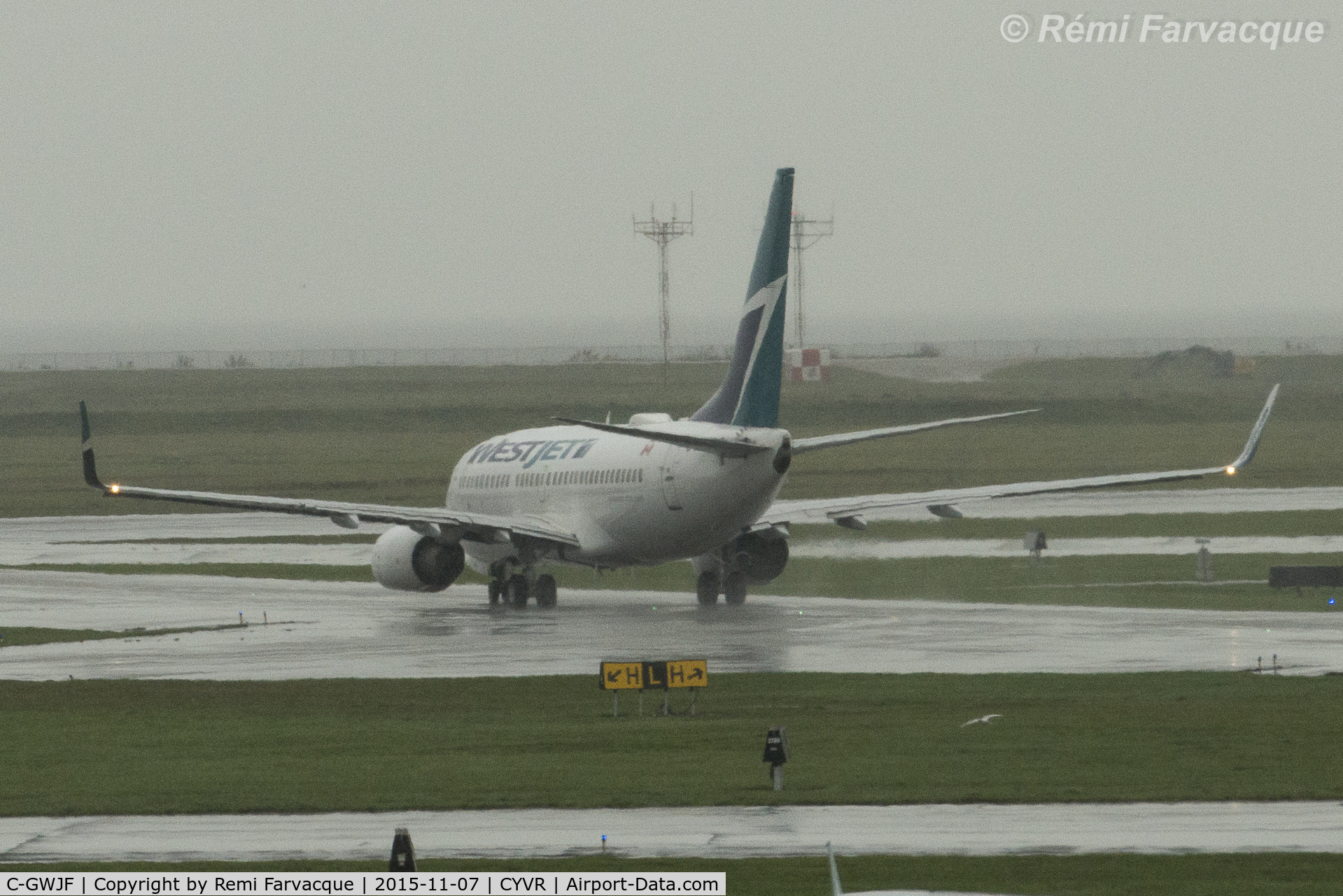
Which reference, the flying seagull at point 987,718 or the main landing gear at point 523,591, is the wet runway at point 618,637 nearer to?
the main landing gear at point 523,591

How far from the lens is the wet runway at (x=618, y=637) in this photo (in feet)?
120

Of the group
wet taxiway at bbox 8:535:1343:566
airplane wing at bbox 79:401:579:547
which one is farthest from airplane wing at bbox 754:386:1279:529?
wet taxiway at bbox 8:535:1343:566

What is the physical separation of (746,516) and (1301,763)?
24741mm

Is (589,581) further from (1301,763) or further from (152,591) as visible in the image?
(1301,763)

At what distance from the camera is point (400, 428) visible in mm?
147625

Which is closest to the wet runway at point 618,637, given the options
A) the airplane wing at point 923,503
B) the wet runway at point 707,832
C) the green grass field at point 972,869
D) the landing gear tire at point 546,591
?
the landing gear tire at point 546,591

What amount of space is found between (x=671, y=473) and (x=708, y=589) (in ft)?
13.0

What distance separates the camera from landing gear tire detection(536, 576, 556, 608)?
52.4 metres

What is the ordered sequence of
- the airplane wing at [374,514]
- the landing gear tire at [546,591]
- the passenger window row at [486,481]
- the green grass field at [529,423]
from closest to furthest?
the airplane wing at [374,514]
the landing gear tire at [546,591]
the passenger window row at [486,481]
the green grass field at [529,423]

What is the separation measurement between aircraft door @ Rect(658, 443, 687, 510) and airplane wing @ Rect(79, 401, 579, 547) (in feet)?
13.3

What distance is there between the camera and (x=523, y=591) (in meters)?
52.5

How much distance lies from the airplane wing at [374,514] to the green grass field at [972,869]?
28903 mm

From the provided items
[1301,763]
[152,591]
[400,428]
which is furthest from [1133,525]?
[400,428]
